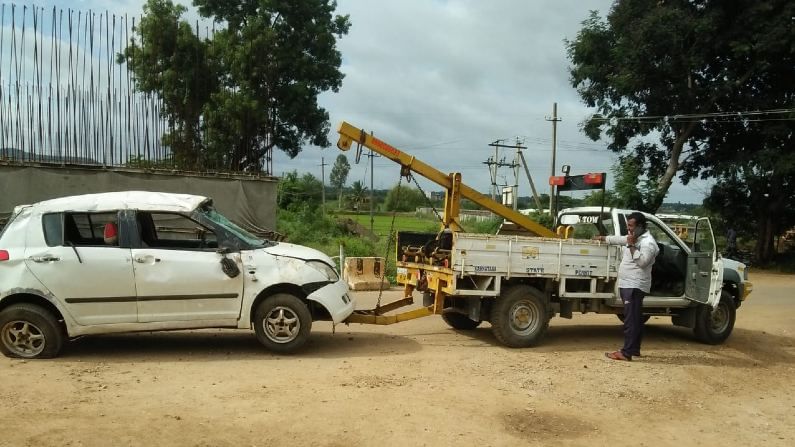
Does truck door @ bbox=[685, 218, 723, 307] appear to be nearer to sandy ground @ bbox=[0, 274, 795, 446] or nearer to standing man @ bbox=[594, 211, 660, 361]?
sandy ground @ bbox=[0, 274, 795, 446]

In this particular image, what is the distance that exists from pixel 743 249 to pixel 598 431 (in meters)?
26.8

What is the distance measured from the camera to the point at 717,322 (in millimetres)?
8984

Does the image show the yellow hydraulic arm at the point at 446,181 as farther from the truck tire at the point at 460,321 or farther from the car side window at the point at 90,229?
the car side window at the point at 90,229

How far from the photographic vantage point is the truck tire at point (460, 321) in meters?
9.12

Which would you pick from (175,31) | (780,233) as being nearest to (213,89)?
(175,31)

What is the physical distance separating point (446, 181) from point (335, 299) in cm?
270

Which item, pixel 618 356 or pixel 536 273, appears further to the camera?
pixel 536 273

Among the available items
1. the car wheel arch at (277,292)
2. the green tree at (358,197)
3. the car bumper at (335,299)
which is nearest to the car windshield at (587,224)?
the car bumper at (335,299)

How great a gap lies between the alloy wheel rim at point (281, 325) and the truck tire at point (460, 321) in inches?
111

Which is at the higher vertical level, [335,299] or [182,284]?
[182,284]

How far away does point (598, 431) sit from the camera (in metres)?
5.01

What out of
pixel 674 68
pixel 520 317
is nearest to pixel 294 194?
pixel 674 68

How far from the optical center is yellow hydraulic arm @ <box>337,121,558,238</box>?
27.2 feet

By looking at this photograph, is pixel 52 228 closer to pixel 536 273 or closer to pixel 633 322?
pixel 536 273
